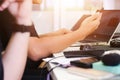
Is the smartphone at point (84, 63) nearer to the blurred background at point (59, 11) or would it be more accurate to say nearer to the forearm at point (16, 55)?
the forearm at point (16, 55)

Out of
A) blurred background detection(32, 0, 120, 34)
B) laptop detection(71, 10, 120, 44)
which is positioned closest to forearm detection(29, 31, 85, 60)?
laptop detection(71, 10, 120, 44)

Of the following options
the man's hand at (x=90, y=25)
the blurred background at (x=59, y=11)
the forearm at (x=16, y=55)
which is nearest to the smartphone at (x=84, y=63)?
the forearm at (x=16, y=55)

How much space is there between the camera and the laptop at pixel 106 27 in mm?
1384

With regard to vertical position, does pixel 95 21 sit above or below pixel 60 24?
above

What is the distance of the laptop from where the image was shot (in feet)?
4.54

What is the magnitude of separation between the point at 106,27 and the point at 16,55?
671 mm

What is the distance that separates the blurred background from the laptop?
21.9 inches

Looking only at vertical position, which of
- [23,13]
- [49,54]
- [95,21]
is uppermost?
[23,13]

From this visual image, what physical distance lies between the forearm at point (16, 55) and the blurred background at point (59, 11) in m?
1.11

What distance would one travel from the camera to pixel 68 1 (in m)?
2.06

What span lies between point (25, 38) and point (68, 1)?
3.83 ft

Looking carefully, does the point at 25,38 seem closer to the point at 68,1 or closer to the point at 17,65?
the point at 17,65

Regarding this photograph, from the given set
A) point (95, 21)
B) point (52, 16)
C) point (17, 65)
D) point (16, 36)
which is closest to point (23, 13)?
point (16, 36)

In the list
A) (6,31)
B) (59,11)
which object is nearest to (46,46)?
(6,31)
